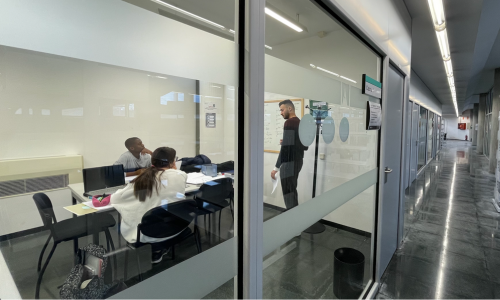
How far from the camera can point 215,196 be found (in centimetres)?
107

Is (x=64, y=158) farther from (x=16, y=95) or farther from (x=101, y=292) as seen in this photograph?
(x=101, y=292)

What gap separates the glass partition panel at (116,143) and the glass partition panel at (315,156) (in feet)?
1.11

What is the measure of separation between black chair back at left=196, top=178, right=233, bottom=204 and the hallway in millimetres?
2415

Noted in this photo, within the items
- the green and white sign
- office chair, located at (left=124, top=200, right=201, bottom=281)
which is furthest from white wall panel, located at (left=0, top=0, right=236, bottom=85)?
the green and white sign

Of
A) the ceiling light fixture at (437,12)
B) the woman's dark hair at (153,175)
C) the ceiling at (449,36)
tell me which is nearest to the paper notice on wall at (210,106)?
the woman's dark hair at (153,175)

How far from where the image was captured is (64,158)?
64 cm

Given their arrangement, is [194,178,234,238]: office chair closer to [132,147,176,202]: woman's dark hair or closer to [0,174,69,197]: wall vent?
[132,147,176,202]: woman's dark hair

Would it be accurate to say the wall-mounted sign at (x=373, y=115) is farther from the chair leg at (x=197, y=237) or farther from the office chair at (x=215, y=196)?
the chair leg at (x=197, y=237)

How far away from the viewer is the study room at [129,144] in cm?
59

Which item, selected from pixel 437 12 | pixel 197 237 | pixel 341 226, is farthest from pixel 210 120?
pixel 437 12

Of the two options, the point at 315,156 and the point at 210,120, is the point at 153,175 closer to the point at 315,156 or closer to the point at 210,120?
the point at 210,120

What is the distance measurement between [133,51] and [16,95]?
301 mm

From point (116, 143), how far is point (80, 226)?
25 centimetres

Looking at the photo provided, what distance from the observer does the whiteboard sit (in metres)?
1.21
